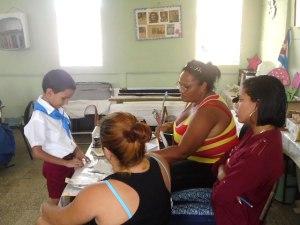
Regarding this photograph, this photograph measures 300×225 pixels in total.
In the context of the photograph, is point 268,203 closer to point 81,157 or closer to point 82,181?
point 82,181

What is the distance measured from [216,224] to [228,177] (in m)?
0.25

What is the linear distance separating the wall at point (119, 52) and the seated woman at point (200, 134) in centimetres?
278

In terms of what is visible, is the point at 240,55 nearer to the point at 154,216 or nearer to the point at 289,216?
the point at 289,216

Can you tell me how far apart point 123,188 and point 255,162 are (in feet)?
1.80

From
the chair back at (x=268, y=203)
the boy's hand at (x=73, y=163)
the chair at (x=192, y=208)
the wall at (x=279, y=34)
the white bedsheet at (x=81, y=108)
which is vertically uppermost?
the wall at (x=279, y=34)

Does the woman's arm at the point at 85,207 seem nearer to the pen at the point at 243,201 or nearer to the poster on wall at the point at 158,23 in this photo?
the pen at the point at 243,201

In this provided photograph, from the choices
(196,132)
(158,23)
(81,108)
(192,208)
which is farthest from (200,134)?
(158,23)

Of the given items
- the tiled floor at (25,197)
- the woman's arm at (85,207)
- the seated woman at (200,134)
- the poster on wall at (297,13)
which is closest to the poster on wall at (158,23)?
the poster on wall at (297,13)

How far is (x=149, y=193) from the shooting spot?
1.06m

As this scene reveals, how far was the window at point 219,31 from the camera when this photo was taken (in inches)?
173

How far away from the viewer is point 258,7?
4.29 metres

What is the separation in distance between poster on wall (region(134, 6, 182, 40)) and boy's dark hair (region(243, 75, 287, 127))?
10.9 feet

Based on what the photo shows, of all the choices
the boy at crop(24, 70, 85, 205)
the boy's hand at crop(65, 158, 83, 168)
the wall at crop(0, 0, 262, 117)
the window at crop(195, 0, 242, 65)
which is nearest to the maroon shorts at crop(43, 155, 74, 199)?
the boy at crop(24, 70, 85, 205)

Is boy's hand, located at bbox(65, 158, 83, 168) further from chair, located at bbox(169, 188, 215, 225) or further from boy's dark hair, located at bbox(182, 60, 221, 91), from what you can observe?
boy's dark hair, located at bbox(182, 60, 221, 91)
